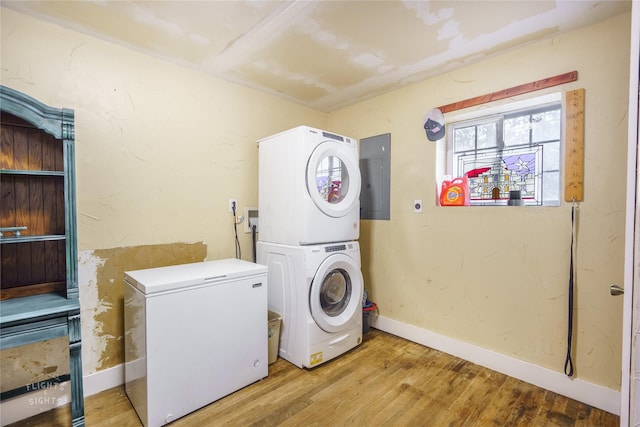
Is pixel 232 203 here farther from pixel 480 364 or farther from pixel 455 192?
pixel 480 364

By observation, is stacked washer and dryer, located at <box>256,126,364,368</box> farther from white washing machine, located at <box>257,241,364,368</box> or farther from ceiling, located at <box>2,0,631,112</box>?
ceiling, located at <box>2,0,631,112</box>

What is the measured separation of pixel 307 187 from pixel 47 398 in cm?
197

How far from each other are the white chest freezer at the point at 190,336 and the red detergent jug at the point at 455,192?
1.53 m

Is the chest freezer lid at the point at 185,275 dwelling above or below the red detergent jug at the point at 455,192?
below

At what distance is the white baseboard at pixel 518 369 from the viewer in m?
1.74

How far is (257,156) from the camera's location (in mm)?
2705

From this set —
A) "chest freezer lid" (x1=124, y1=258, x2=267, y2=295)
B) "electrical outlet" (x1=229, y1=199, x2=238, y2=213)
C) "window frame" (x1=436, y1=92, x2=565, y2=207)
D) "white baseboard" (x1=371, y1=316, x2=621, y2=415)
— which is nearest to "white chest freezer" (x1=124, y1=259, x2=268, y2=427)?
"chest freezer lid" (x1=124, y1=258, x2=267, y2=295)

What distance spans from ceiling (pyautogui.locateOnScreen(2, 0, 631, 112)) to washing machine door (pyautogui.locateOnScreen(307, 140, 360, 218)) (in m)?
0.64

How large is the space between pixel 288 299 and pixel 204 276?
0.72m

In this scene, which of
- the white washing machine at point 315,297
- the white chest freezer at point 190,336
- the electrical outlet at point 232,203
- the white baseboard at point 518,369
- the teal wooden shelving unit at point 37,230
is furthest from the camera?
the electrical outlet at point 232,203

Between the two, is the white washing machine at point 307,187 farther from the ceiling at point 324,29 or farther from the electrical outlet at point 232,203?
the ceiling at point 324,29

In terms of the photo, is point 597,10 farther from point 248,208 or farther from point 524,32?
point 248,208

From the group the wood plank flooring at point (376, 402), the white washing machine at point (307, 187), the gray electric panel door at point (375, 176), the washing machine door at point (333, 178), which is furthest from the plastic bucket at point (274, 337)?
the gray electric panel door at point (375, 176)

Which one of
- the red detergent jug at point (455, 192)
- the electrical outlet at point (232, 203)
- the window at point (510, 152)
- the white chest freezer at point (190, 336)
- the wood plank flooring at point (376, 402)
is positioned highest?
the window at point (510, 152)
